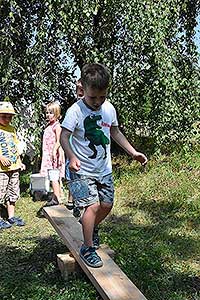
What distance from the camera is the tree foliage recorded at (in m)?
5.66

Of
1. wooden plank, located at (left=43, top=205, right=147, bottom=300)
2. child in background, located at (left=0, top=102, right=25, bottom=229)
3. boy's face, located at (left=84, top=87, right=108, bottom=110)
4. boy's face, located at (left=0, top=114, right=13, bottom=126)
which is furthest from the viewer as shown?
boy's face, located at (left=0, top=114, right=13, bottom=126)

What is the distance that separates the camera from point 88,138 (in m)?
3.28

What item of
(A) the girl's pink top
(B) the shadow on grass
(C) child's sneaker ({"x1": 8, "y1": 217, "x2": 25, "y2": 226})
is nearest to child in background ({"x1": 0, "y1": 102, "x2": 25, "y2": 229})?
(C) child's sneaker ({"x1": 8, "y1": 217, "x2": 25, "y2": 226})

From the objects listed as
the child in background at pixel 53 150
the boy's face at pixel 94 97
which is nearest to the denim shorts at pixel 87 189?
the boy's face at pixel 94 97

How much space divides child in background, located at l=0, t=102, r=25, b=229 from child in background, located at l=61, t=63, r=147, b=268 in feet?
6.40

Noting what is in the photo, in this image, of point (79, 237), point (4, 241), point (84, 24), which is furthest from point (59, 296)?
point (84, 24)

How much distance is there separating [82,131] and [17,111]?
2840 mm

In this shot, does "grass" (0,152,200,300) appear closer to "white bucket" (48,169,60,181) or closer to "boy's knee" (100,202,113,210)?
"white bucket" (48,169,60,181)

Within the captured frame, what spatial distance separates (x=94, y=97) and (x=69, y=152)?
1.33 ft

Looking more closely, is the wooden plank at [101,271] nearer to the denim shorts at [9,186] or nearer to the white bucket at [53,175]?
the denim shorts at [9,186]

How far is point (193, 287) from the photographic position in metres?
3.46

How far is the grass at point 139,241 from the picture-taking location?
3.42m

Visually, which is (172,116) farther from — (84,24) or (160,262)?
(160,262)

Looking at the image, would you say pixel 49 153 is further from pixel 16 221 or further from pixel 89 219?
pixel 89 219
